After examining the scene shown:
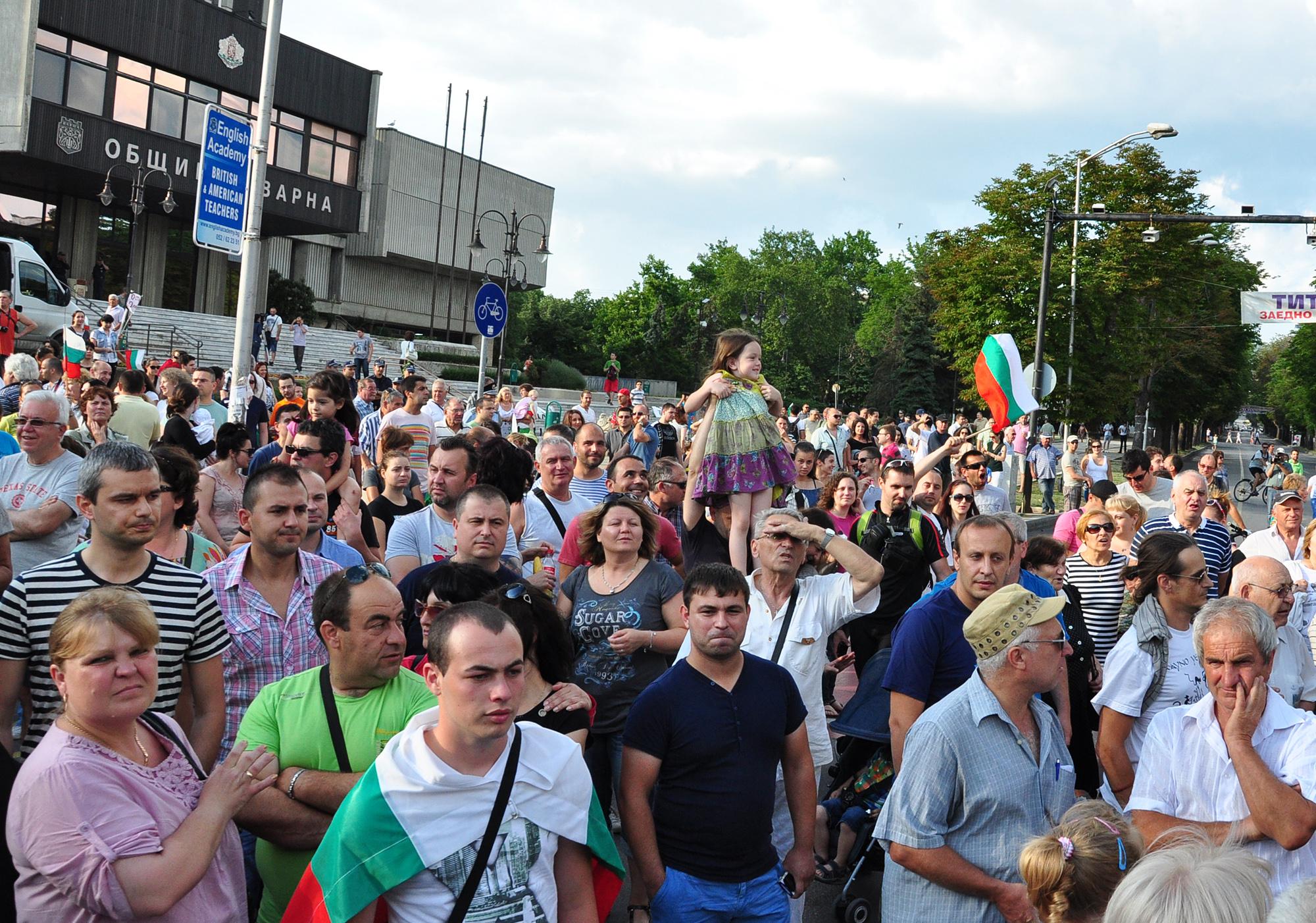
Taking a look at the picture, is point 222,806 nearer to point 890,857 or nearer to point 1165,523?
point 890,857

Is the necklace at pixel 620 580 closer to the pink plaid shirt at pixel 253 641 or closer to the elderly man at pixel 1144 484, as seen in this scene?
the pink plaid shirt at pixel 253 641

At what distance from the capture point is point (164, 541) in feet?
16.5

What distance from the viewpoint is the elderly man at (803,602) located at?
496 centimetres

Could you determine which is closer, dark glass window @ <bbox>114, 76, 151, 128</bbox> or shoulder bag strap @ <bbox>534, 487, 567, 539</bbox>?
shoulder bag strap @ <bbox>534, 487, 567, 539</bbox>

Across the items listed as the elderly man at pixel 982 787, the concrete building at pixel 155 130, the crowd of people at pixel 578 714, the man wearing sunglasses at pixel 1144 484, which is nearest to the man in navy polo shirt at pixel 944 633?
the crowd of people at pixel 578 714

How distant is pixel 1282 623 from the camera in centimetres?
547

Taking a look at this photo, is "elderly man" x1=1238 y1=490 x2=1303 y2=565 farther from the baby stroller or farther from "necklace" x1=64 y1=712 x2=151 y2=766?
"necklace" x1=64 y1=712 x2=151 y2=766

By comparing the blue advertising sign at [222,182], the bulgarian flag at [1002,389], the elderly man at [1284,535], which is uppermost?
the blue advertising sign at [222,182]

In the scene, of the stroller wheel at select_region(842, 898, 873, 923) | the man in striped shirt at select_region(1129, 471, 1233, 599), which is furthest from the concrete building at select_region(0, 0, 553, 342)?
the stroller wheel at select_region(842, 898, 873, 923)

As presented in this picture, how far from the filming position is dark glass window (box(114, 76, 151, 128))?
36125mm

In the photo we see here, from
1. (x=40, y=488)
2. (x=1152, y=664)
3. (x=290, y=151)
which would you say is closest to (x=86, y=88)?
(x=290, y=151)

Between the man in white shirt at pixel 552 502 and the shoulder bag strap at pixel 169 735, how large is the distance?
133 inches

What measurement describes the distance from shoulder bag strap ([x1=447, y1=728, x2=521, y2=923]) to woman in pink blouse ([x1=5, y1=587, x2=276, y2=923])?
737 millimetres

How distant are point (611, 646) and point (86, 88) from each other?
3669 centimetres
